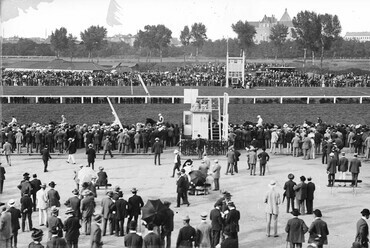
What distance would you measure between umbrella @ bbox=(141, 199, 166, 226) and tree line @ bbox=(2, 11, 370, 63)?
75.8 meters

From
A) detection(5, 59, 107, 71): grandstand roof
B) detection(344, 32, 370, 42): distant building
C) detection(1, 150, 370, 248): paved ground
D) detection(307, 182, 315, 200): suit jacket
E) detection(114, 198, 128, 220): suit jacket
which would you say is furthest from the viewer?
detection(344, 32, 370, 42): distant building

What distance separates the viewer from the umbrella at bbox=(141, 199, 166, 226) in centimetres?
1414

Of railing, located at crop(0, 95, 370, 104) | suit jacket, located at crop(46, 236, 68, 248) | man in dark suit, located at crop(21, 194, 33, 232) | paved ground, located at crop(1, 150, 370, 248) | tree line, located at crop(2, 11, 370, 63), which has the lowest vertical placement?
paved ground, located at crop(1, 150, 370, 248)

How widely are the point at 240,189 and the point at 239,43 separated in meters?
85.8

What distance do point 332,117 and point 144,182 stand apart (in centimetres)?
2061

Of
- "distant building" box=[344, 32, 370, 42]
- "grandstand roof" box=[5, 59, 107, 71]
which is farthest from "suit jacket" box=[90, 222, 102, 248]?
"distant building" box=[344, 32, 370, 42]

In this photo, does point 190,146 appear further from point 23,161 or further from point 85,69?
point 85,69

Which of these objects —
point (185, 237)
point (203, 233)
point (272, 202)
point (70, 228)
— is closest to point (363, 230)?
point (272, 202)

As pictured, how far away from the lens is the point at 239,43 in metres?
105

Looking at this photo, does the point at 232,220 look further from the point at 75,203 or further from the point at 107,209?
the point at 75,203

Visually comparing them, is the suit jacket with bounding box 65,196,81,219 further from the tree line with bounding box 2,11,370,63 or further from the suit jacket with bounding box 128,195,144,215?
the tree line with bounding box 2,11,370,63

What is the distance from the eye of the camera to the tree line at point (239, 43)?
293 ft

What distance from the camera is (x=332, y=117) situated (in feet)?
128

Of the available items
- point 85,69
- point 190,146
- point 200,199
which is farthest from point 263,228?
point 85,69
